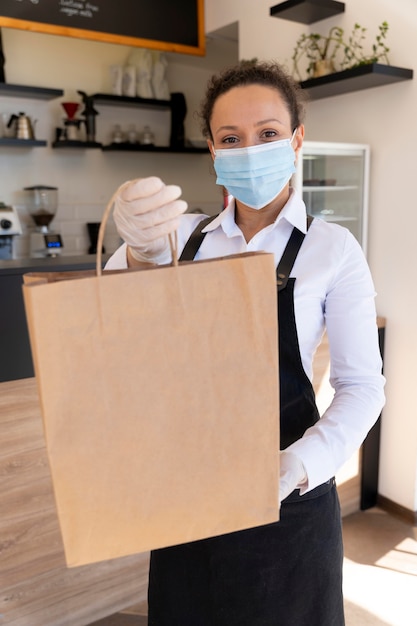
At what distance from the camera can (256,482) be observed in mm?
760

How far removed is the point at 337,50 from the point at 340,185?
0.62 metres

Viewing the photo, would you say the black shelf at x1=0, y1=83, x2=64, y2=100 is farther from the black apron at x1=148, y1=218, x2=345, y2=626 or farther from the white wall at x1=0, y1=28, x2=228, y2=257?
the black apron at x1=148, y1=218, x2=345, y2=626

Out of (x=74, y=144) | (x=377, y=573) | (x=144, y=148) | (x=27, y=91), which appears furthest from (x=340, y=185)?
(x=27, y=91)

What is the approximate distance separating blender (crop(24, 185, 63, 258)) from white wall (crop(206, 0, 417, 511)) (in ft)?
6.00

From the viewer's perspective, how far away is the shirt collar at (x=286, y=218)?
1.06 meters

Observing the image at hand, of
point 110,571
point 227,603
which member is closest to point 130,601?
point 110,571

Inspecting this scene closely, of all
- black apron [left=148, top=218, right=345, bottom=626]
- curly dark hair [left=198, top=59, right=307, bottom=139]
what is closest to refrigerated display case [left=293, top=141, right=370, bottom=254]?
curly dark hair [left=198, top=59, right=307, bottom=139]

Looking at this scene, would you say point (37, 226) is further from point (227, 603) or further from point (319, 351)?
point (227, 603)

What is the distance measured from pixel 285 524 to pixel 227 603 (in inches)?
7.8

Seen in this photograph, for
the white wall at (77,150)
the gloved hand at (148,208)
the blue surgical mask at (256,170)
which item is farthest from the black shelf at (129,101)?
the gloved hand at (148,208)

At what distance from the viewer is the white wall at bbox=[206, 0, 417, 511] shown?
255 centimetres

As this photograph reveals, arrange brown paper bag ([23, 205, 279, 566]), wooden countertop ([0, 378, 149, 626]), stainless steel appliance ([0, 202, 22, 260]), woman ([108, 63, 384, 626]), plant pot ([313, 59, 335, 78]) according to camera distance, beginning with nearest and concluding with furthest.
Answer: brown paper bag ([23, 205, 279, 566]), woman ([108, 63, 384, 626]), wooden countertop ([0, 378, 149, 626]), plant pot ([313, 59, 335, 78]), stainless steel appliance ([0, 202, 22, 260])

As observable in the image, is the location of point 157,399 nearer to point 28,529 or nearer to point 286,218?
point 286,218

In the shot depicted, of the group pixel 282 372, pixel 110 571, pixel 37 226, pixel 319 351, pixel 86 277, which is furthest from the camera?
pixel 37 226
